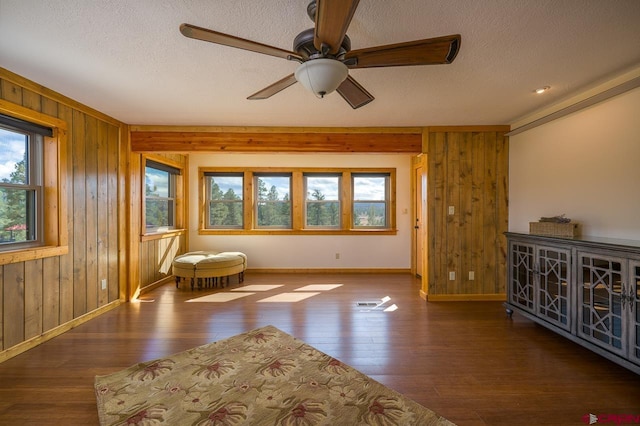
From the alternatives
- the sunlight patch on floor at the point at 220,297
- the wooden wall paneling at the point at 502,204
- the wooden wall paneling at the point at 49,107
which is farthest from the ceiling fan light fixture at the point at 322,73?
the wooden wall paneling at the point at 502,204

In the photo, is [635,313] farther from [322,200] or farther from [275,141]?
[322,200]

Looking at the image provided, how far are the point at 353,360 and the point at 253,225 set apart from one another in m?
3.89

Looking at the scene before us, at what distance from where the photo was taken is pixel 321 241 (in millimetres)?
5727

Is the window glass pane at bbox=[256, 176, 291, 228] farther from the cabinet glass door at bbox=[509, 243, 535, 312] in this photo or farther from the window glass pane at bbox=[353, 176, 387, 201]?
the cabinet glass door at bbox=[509, 243, 535, 312]

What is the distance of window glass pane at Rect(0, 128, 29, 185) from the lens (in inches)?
Result: 101

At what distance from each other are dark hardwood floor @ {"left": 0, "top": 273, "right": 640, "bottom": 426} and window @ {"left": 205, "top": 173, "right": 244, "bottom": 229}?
2.06 m

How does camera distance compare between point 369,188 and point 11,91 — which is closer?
point 11,91

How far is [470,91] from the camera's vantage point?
113 inches

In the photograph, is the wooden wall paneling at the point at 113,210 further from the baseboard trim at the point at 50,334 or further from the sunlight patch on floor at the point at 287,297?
the sunlight patch on floor at the point at 287,297

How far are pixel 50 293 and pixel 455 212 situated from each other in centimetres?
478

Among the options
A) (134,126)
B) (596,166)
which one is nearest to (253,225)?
(134,126)

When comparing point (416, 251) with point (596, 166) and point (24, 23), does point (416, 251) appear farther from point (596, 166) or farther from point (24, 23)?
point (24, 23)

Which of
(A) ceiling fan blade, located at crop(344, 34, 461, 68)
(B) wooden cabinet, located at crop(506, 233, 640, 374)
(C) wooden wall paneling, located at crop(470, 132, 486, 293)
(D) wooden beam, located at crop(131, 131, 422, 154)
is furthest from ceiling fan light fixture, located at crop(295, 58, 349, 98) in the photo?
(C) wooden wall paneling, located at crop(470, 132, 486, 293)

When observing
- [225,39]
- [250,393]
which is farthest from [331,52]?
[250,393]
